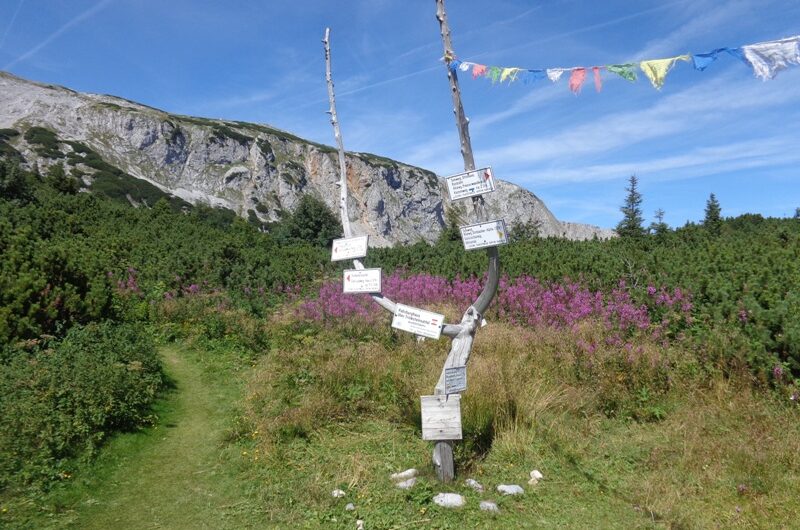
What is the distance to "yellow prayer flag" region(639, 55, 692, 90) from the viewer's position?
15.0ft

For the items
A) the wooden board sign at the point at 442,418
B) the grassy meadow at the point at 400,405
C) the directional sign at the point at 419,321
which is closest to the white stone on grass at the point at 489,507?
the grassy meadow at the point at 400,405

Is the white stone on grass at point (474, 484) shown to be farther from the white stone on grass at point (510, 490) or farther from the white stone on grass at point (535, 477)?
the white stone on grass at point (535, 477)

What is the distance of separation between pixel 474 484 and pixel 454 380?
1018mm

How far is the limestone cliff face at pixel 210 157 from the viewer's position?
278ft

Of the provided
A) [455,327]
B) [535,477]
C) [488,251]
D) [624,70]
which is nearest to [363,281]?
[455,327]

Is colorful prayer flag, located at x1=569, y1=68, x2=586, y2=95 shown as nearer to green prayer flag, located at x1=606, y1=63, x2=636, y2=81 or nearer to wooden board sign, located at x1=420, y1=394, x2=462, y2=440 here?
green prayer flag, located at x1=606, y1=63, x2=636, y2=81

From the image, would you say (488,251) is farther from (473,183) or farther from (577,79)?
(577,79)

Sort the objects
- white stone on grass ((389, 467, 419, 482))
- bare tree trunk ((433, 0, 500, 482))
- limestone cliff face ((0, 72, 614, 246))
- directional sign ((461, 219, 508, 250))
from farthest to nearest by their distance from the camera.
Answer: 1. limestone cliff face ((0, 72, 614, 246))
2. white stone on grass ((389, 467, 419, 482))
3. bare tree trunk ((433, 0, 500, 482))
4. directional sign ((461, 219, 508, 250))

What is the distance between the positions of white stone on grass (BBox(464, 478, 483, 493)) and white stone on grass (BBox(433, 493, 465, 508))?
245mm

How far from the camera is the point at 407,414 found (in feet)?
20.1

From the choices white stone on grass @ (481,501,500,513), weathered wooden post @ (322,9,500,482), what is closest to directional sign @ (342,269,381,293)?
weathered wooden post @ (322,9,500,482)

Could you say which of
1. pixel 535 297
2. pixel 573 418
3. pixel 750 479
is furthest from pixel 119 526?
pixel 535 297

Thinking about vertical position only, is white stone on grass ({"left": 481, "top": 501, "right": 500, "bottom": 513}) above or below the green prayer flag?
below

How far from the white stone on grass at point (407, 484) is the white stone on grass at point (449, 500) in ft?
1.05
